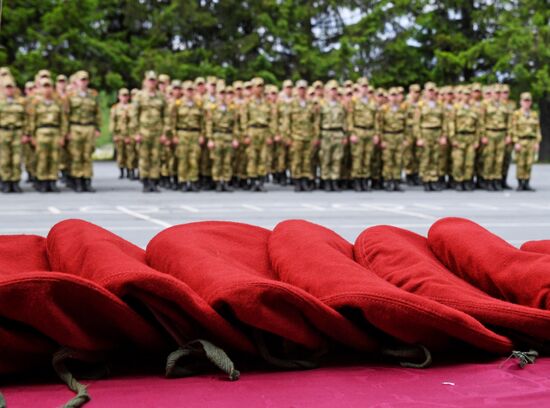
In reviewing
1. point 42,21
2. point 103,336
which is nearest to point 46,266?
point 103,336

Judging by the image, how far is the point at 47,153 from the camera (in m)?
15.8

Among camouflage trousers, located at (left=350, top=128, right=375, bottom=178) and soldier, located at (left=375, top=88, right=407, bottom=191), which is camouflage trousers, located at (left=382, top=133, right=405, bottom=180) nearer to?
soldier, located at (left=375, top=88, right=407, bottom=191)

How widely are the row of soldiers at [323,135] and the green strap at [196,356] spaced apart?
14169 mm

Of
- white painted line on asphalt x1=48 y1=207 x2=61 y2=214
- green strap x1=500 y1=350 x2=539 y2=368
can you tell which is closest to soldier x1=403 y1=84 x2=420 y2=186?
white painted line on asphalt x1=48 y1=207 x2=61 y2=214

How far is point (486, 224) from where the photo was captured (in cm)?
1026

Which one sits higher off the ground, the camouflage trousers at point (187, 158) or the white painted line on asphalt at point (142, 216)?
the camouflage trousers at point (187, 158)

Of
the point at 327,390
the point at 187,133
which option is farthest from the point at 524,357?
the point at 187,133

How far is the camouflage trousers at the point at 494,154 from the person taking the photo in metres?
18.5

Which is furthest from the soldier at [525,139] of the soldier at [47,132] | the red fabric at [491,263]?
the red fabric at [491,263]

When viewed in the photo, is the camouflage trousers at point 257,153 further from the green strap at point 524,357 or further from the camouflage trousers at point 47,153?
the green strap at point 524,357

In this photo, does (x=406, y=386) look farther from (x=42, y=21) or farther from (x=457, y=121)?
(x=42, y=21)

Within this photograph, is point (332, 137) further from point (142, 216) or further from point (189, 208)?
point (142, 216)

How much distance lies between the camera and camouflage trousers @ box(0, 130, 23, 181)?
15.7m

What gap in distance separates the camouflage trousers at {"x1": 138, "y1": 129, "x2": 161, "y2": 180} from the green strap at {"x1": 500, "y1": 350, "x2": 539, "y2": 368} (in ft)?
46.3
